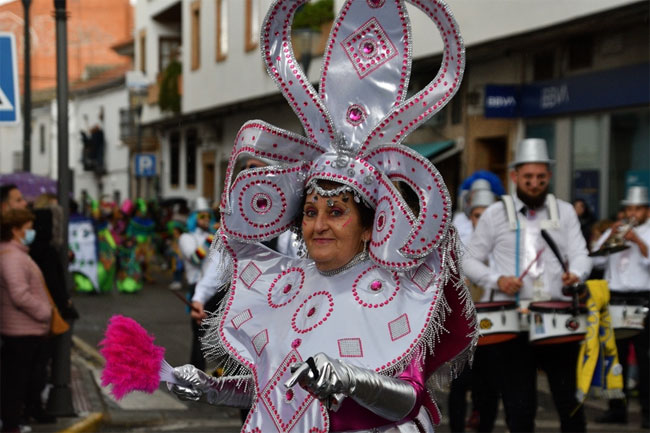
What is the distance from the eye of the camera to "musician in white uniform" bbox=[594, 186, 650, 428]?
864cm

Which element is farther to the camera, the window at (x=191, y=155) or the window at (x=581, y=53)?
the window at (x=191, y=155)

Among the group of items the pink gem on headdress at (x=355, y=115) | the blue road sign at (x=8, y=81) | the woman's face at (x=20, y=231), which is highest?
the blue road sign at (x=8, y=81)

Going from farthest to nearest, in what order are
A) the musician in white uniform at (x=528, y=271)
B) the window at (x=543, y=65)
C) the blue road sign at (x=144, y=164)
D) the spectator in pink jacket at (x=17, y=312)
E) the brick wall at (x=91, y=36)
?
the brick wall at (x=91, y=36)
the blue road sign at (x=144, y=164)
the window at (x=543, y=65)
the spectator in pink jacket at (x=17, y=312)
the musician in white uniform at (x=528, y=271)

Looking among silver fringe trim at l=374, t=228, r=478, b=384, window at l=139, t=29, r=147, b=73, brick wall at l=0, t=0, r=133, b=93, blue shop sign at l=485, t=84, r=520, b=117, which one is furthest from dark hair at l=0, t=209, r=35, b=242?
brick wall at l=0, t=0, r=133, b=93

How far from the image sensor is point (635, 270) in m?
8.98

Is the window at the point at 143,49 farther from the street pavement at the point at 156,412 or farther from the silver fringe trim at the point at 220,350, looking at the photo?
the silver fringe trim at the point at 220,350

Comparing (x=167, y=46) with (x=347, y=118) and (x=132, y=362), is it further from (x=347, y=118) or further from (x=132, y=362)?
(x=132, y=362)

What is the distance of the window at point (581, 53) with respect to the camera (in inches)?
564

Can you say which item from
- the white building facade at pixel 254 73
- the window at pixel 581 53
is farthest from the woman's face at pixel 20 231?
the window at pixel 581 53

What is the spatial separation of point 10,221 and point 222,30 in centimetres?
1981

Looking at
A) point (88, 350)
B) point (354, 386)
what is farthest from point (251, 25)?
point (354, 386)

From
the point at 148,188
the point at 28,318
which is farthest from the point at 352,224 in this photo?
the point at 148,188

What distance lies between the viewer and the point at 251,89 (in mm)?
24125

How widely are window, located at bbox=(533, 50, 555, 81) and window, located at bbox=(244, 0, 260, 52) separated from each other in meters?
8.95
